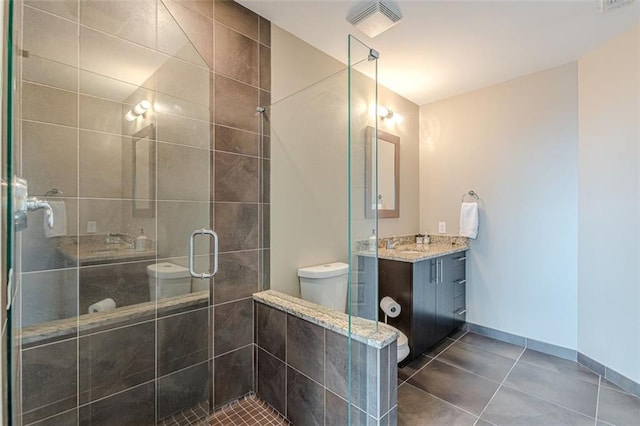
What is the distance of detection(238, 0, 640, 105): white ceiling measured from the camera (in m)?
1.85


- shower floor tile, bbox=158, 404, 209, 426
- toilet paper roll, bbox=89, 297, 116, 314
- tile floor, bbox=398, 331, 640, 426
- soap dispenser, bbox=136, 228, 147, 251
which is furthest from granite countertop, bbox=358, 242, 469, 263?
toilet paper roll, bbox=89, 297, 116, 314

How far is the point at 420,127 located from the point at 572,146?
1.49 metres

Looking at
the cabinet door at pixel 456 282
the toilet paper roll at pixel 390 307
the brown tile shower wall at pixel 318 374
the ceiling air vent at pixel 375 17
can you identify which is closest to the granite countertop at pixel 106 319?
the brown tile shower wall at pixel 318 374

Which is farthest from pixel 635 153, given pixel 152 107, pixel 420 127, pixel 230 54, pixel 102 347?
pixel 102 347

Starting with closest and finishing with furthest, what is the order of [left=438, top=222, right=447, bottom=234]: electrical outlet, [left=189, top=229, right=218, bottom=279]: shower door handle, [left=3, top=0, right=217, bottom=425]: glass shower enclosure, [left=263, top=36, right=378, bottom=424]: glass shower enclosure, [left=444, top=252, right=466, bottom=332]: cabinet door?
[left=3, top=0, right=217, bottom=425]: glass shower enclosure
[left=263, top=36, right=378, bottom=424]: glass shower enclosure
[left=189, top=229, right=218, bottom=279]: shower door handle
[left=444, top=252, right=466, bottom=332]: cabinet door
[left=438, top=222, right=447, bottom=234]: electrical outlet

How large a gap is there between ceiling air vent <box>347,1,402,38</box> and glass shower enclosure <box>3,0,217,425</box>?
3.48 feet

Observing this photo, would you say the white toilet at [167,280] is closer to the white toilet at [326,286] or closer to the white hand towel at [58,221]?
the white hand towel at [58,221]

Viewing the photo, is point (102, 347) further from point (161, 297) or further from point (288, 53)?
point (288, 53)

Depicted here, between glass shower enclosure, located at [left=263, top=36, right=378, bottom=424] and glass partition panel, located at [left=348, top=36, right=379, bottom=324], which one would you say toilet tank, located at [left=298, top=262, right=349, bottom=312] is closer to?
glass shower enclosure, located at [left=263, top=36, right=378, bottom=424]

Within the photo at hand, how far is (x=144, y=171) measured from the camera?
1454 millimetres

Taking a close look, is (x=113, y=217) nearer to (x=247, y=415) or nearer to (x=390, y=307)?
(x=247, y=415)

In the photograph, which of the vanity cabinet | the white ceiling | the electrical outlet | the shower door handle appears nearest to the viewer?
the shower door handle

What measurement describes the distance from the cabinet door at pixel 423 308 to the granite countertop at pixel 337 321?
3.15ft

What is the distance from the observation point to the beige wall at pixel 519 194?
8.21ft
